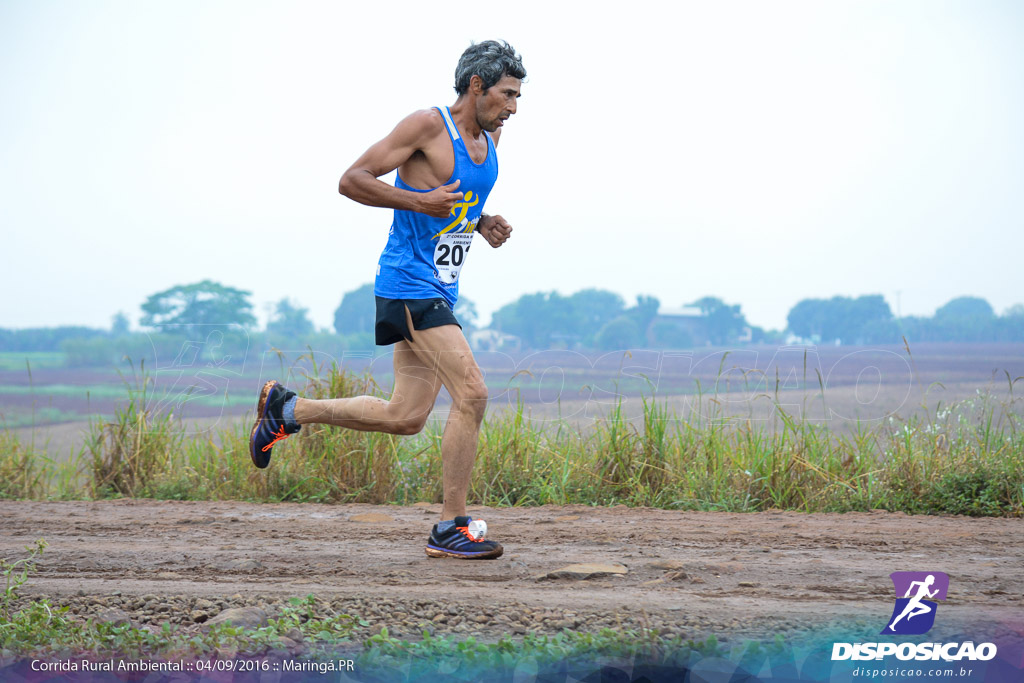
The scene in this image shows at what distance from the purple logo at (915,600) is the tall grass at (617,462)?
6.28 ft

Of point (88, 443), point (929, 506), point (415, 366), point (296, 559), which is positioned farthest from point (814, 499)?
point (88, 443)

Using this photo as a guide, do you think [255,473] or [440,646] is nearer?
[440,646]

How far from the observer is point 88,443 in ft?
20.7

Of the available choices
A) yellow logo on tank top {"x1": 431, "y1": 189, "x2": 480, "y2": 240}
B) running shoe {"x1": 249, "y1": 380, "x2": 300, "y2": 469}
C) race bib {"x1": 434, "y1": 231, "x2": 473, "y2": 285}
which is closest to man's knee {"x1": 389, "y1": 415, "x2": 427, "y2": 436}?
running shoe {"x1": 249, "y1": 380, "x2": 300, "y2": 469}

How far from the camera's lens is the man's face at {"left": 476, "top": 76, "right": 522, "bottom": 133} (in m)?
3.99

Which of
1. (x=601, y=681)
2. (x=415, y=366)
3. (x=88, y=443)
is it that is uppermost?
(x=415, y=366)

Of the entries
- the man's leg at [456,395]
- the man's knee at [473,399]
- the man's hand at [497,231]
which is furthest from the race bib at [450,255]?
the man's knee at [473,399]

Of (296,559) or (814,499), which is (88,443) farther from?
(814,499)

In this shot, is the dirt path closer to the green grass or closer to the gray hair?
the green grass

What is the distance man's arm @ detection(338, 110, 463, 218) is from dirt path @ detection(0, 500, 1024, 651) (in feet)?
5.24

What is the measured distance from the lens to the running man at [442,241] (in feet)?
12.7

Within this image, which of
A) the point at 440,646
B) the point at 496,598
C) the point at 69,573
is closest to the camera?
the point at 440,646

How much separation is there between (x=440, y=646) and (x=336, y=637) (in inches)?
13.7

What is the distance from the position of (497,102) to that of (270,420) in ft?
6.36
